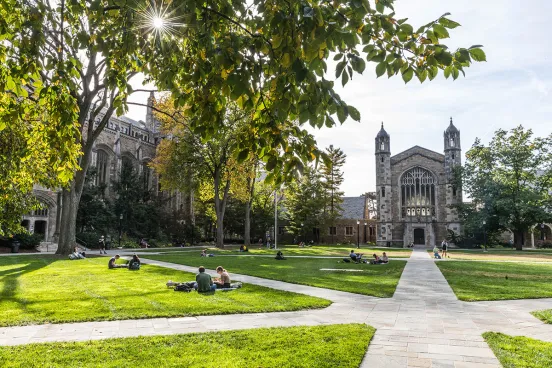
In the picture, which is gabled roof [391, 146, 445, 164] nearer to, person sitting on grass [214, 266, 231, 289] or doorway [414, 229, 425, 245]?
doorway [414, 229, 425, 245]

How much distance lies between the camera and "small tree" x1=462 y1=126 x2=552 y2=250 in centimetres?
4216

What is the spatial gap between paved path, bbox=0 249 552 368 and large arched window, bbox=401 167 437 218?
46204mm

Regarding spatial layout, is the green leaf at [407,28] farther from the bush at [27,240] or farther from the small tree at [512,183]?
the small tree at [512,183]

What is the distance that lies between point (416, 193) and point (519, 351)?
51.9 meters

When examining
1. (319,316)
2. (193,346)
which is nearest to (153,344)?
(193,346)

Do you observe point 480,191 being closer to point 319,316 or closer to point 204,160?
point 204,160

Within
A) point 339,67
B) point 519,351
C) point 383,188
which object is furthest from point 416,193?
point 339,67

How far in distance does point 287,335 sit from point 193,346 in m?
1.54

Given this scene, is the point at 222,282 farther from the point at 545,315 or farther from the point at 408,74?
the point at 408,74

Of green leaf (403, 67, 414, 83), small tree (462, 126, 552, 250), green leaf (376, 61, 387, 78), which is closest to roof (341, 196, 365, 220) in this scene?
small tree (462, 126, 552, 250)

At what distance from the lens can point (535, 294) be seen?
10984mm

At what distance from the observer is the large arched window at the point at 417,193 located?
54.2m

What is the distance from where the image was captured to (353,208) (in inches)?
2571

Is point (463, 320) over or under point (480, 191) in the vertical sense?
under
